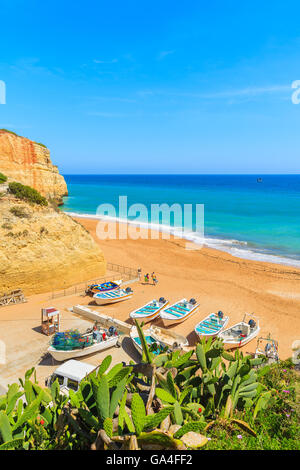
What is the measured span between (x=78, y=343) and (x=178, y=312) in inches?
268

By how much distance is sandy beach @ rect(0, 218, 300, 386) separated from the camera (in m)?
12.1

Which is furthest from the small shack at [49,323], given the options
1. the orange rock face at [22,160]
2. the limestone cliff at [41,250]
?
the orange rock face at [22,160]

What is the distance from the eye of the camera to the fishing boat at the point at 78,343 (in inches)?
431

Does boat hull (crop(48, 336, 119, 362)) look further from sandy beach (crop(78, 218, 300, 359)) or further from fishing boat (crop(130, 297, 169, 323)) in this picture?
sandy beach (crop(78, 218, 300, 359))

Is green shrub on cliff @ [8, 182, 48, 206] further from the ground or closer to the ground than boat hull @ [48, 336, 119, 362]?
further from the ground

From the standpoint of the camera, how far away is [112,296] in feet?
59.0

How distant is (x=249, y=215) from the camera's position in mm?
62812

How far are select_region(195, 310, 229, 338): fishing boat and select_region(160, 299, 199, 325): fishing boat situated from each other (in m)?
1.22

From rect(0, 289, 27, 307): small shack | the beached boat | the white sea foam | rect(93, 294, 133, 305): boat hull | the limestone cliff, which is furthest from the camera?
the white sea foam

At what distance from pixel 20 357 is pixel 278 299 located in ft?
57.4

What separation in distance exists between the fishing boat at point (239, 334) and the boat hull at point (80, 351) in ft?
18.1

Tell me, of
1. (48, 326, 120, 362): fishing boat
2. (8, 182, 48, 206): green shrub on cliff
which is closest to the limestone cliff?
(8, 182, 48, 206): green shrub on cliff

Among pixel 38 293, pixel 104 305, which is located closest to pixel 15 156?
pixel 38 293
